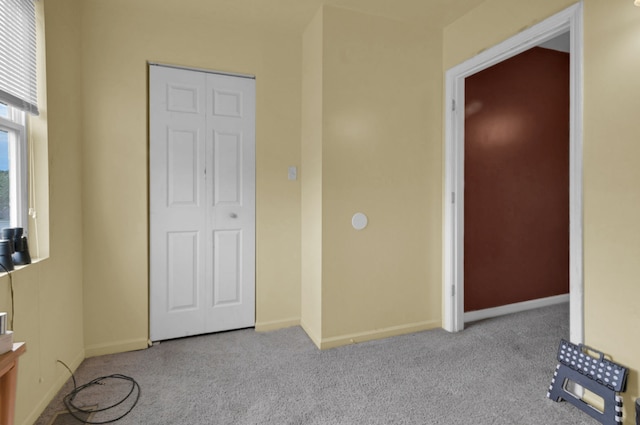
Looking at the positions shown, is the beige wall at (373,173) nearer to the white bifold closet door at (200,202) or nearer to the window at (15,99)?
the white bifold closet door at (200,202)

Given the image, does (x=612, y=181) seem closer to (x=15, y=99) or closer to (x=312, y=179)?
(x=312, y=179)

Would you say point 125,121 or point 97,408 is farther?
point 125,121

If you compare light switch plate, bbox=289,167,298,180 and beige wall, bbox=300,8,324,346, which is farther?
light switch plate, bbox=289,167,298,180

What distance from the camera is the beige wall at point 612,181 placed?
64.0 inches

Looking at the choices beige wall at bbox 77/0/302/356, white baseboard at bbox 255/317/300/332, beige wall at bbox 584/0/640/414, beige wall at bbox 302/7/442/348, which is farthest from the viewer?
white baseboard at bbox 255/317/300/332

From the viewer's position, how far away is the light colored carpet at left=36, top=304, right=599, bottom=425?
1.77m

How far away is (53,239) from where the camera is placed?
6.57 ft

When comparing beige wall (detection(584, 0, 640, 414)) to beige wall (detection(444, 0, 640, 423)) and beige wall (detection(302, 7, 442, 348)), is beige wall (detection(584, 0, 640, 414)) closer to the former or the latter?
beige wall (detection(444, 0, 640, 423))

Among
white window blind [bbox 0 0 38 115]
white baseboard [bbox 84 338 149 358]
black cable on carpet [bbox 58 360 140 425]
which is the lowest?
black cable on carpet [bbox 58 360 140 425]

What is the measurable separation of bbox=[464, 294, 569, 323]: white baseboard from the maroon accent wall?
49 mm

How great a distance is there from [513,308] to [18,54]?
4.17 m

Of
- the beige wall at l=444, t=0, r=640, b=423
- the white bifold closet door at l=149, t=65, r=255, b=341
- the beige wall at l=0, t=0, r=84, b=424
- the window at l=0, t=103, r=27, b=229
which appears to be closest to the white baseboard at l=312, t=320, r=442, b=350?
the white bifold closet door at l=149, t=65, r=255, b=341

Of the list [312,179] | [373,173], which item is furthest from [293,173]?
[373,173]

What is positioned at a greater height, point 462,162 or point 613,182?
point 462,162
